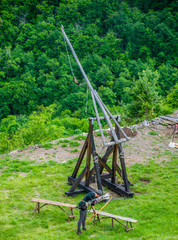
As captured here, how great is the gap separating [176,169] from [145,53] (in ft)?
144

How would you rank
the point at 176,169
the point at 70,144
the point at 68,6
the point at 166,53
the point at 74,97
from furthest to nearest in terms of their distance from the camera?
the point at 68,6, the point at 166,53, the point at 74,97, the point at 70,144, the point at 176,169

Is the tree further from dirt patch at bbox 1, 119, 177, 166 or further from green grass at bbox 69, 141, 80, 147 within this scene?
green grass at bbox 69, 141, 80, 147

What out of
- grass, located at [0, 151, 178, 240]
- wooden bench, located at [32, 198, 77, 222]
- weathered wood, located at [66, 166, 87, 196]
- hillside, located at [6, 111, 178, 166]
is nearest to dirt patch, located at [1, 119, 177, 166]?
hillside, located at [6, 111, 178, 166]

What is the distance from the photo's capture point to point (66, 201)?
30.0 ft

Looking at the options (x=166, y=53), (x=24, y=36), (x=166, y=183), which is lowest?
(x=166, y=183)

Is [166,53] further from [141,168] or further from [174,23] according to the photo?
[141,168]

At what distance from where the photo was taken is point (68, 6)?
5688 centimetres

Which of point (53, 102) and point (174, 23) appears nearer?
point (53, 102)

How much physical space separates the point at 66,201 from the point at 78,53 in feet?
149

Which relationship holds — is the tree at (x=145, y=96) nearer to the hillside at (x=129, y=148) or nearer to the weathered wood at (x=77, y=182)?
the hillside at (x=129, y=148)

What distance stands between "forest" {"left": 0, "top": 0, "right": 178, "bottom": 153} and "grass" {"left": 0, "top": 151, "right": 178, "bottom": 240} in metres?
21.3

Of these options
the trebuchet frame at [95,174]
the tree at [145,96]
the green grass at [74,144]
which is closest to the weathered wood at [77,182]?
the trebuchet frame at [95,174]

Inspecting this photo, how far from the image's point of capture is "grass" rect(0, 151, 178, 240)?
23.1ft

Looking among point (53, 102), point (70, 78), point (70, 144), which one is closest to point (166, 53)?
point (70, 78)
